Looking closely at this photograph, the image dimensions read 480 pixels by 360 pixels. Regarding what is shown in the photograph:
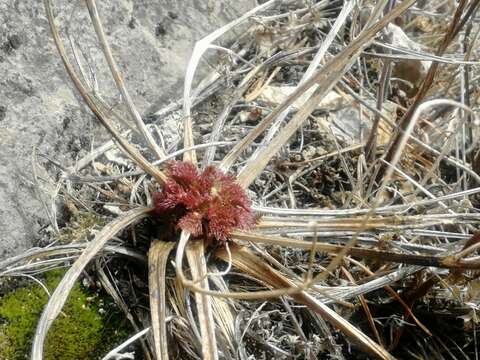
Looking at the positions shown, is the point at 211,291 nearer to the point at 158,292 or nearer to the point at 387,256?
the point at 158,292

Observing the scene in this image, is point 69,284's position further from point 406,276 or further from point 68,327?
point 406,276

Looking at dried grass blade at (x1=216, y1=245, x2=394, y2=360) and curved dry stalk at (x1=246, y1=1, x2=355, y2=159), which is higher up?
curved dry stalk at (x1=246, y1=1, x2=355, y2=159)

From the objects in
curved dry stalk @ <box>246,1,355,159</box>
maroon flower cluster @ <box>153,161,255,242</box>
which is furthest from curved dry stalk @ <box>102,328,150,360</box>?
curved dry stalk @ <box>246,1,355,159</box>

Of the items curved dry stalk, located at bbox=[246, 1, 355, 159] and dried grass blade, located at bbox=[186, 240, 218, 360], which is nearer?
dried grass blade, located at bbox=[186, 240, 218, 360]

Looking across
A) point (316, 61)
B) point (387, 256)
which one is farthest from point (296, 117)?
point (387, 256)

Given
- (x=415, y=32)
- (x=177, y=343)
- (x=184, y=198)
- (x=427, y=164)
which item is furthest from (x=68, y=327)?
(x=415, y=32)

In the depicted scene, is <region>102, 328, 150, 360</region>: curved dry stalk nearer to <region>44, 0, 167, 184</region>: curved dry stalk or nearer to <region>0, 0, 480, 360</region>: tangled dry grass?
<region>0, 0, 480, 360</region>: tangled dry grass

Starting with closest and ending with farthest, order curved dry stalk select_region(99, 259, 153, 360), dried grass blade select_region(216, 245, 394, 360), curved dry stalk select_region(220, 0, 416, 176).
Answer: dried grass blade select_region(216, 245, 394, 360), curved dry stalk select_region(99, 259, 153, 360), curved dry stalk select_region(220, 0, 416, 176)
